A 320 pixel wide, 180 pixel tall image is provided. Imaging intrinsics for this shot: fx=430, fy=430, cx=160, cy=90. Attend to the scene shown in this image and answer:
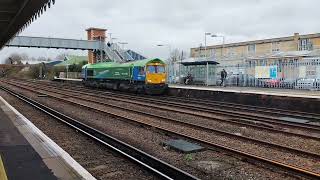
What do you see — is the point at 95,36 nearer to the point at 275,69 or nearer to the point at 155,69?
the point at 155,69

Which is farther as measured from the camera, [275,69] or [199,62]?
[199,62]

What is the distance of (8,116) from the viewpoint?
56.7 ft

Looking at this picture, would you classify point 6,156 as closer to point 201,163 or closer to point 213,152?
point 201,163

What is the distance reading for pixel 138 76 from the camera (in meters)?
34.1

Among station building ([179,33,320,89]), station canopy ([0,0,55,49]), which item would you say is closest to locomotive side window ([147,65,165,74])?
station building ([179,33,320,89])

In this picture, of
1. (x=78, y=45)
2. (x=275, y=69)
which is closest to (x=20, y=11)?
(x=275, y=69)

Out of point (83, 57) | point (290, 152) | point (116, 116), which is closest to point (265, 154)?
point (290, 152)

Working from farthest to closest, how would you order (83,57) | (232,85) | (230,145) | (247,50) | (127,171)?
(83,57) → (247,50) → (232,85) → (230,145) → (127,171)

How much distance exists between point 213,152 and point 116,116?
27.2ft

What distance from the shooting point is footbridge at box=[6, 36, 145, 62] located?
2504 inches

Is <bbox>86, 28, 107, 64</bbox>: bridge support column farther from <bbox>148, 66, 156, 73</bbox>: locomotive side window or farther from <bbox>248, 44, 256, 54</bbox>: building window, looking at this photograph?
<bbox>148, 66, 156, 73</bbox>: locomotive side window

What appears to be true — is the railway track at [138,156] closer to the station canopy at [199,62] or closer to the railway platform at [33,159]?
the railway platform at [33,159]

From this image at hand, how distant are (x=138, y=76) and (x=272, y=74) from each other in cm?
1035

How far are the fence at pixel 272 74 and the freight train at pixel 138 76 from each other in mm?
5561
